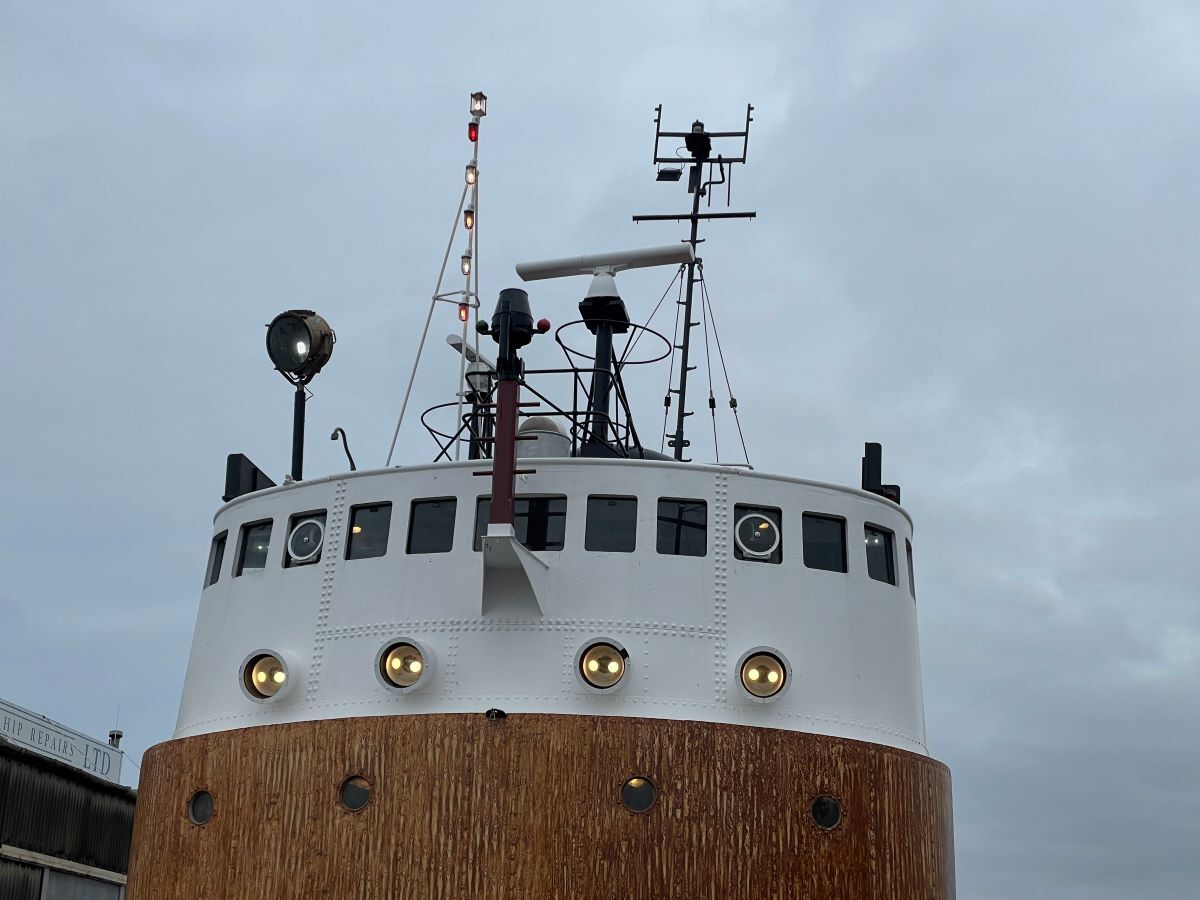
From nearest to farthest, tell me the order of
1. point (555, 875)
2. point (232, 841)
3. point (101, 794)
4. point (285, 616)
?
point (555, 875) → point (232, 841) → point (285, 616) → point (101, 794)

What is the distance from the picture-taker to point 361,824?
1568 cm

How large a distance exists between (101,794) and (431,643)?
14418 millimetres

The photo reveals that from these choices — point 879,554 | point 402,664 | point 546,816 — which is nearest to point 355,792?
point 402,664

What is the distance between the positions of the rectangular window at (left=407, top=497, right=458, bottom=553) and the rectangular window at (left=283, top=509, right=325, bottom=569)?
1257 mm

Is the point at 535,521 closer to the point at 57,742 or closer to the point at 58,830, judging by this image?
the point at 58,830

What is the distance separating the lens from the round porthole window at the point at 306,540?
709 inches

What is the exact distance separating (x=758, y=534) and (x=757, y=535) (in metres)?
0.02

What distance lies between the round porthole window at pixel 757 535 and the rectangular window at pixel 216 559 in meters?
6.96

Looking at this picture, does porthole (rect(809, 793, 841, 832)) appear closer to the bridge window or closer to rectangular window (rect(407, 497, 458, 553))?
the bridge window

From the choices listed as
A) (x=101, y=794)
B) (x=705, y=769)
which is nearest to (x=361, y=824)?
(x=705, y=769)

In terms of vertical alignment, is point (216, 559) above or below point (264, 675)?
above

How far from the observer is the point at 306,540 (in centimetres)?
1812

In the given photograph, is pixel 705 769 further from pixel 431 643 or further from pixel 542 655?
pixel 431 643

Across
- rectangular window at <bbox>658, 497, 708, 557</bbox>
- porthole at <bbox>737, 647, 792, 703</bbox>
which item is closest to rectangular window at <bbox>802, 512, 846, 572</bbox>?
rectangular window at <bbox>658, 497, 708, 557</bbox>
